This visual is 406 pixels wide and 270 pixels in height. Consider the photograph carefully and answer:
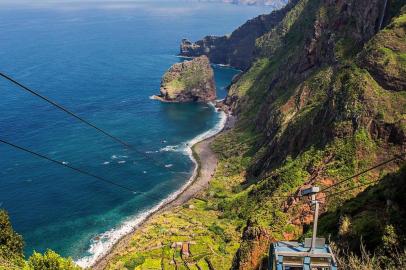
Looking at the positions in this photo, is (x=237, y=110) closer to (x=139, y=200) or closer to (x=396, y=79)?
(x=139, y=200)

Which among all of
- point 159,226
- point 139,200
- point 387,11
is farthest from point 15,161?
point 387,11

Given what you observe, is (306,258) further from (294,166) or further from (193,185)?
(193,185)

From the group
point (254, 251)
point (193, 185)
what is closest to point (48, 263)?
point (254, 251)

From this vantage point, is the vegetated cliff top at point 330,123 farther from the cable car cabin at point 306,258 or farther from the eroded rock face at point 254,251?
the cable car cabin at point 306,258

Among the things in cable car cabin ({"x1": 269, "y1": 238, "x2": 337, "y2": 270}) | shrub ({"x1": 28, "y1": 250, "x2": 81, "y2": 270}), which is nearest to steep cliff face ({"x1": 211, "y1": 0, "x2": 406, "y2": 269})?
shrub ({"x1": 28, "y1": 250, "x2": 81, "y2": 270})

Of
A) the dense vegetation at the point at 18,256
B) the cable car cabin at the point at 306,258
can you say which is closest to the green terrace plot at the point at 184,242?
the dense vegetation at the point at 18,256
